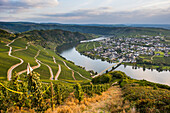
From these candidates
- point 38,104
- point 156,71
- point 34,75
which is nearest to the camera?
point 34,75

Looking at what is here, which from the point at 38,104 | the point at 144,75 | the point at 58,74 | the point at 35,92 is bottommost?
the point at 144,75

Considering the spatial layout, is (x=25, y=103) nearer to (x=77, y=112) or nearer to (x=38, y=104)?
(x=38, y=104)

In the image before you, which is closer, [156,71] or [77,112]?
[77,112]

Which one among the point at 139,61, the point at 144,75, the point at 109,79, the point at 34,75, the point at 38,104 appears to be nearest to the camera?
the point at 34,75

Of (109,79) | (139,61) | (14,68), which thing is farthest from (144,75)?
(14,68)

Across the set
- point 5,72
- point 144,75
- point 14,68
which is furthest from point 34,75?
point 144,75

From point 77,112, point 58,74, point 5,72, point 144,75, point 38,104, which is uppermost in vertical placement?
point 38,104

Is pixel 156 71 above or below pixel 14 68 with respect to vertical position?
below

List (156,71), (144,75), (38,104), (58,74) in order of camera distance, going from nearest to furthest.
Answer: (38,104)
(58,74)
(144,75)
(156,71)

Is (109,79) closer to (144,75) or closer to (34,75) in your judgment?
(34,75)
